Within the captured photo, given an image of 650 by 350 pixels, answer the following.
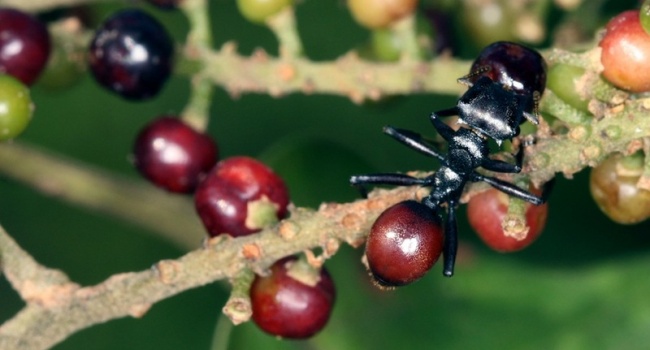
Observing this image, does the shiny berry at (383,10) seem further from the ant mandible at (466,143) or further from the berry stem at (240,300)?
the berry stem at (240,300)

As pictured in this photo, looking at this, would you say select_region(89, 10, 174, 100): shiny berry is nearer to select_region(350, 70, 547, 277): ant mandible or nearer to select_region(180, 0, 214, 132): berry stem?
select_region(180, 0, 214, 132): berry stem

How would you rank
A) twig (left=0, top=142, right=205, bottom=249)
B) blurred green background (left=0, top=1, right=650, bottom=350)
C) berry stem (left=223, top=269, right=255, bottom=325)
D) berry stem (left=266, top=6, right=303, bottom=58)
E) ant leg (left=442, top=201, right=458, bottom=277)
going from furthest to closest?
1. twig (left=0, top=142, right=205, bottom=249)
2. blurred green background (left=0, top=1, right=650, bottom=350)
3. berry stem (left=266, top=6, right=303, bottom=58)
4. ant leg (left=442, top=201, right=458, bottom=277)
5. berry stem (left=223, top=269, right=255, bottom=325)

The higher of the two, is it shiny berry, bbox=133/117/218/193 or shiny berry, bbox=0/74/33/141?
shiny berry, bbox=0/74/33/141

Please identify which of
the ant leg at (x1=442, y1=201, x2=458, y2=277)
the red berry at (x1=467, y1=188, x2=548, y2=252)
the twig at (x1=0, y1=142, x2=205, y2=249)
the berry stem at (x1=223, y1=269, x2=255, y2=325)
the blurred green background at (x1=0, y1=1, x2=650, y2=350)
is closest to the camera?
the berry stem at (x1=223, y1=269, x2=255, y2=325)

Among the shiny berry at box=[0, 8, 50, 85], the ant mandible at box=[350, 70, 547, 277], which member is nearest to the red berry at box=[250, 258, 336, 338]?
the ant mandible at box=[350, 70, 547, 277]

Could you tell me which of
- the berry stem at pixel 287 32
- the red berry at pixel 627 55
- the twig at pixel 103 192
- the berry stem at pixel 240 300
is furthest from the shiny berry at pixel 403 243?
the twig at pixel 103 192

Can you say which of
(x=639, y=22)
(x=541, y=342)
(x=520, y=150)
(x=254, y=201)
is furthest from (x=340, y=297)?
(x=639, y=22)
